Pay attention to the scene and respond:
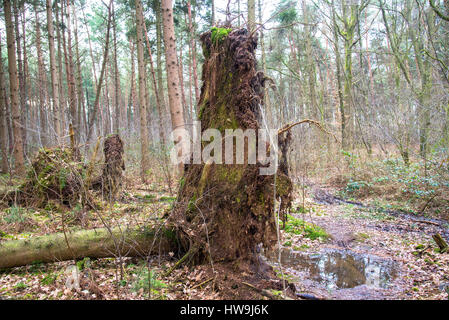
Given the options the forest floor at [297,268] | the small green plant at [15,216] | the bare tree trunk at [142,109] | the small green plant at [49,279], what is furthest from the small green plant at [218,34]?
the bare tree trunk at [142,109]

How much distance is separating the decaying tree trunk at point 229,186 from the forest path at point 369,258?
47.5 inches

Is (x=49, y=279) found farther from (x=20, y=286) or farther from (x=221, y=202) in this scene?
(x=221, y=202)

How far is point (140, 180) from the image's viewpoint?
10.2 metres

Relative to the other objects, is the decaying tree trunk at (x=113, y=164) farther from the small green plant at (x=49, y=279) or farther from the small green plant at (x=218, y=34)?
the small green plant at (x=218, y=34)

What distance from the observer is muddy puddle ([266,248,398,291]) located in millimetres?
4086

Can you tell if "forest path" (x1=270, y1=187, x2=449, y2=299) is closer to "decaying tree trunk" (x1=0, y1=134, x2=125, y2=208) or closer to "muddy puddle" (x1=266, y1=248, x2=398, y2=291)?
"muddy puddle" (x1=266, y1=248, x2=398, y2=291)

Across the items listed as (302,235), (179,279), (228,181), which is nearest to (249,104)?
(228,181)

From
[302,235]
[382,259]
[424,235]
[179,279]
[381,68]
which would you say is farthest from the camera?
[381,68]

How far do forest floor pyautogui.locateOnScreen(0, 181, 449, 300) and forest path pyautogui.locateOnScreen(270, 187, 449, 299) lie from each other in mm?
12

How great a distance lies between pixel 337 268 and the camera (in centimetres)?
457

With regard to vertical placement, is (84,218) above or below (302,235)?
above

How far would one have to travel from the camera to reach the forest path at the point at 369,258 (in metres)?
3.80
